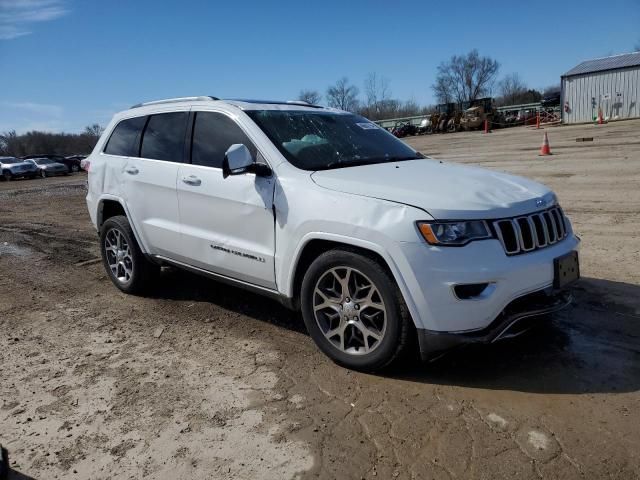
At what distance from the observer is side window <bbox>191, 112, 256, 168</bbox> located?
4.18 metres

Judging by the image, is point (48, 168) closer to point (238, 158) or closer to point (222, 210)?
point (222, 210)

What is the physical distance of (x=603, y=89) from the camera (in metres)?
36.6

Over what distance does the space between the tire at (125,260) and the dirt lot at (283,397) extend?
178mm

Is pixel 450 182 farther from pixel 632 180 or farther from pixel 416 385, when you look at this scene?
pixel 632 180

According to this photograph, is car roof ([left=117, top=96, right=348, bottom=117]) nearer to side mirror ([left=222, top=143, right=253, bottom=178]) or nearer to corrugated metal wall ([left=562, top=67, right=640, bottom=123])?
side mirror ([left=222, top=143, right=253, bottom=178])

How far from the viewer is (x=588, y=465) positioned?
2.50 metres

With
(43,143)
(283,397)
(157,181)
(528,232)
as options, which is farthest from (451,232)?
(43,143)

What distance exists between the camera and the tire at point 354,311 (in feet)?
10.6

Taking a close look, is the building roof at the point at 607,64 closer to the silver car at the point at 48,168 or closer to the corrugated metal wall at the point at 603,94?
the corrugated metal wall at the point at 603,94

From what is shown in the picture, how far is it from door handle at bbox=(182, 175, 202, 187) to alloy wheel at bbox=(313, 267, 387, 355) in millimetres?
1451

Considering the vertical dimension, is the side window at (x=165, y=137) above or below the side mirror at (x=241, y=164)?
above

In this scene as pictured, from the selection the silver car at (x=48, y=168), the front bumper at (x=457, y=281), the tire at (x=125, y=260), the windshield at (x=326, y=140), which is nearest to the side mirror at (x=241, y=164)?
the windshield at (x=326, y=140)

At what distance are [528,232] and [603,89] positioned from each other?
129ft

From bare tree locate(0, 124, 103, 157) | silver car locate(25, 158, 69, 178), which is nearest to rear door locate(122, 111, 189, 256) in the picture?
silver car locate(25, 158, 69, 178)
